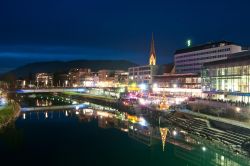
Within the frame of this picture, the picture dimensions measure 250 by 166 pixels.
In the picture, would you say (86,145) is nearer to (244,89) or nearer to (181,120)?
(181,120)

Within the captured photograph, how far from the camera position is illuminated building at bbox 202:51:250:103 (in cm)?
4809

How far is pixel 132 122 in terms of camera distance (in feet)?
171

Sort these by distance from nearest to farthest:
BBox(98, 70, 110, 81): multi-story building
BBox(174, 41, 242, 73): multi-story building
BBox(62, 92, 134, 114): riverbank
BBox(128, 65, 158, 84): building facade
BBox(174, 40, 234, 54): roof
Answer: BBox(62, 92, 134, 114): riverbank, BBox(174, 41, 242, 73): multi-story building, BBox(174, 40, 234, 54): roof, BBox(128, 65, 158, 84): building facade, BBox(98, 70, 110, 81): multi-story building

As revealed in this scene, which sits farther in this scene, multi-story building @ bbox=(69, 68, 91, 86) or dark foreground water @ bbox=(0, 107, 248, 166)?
multi-story building @ bbox=(69, 68, 91, 86)

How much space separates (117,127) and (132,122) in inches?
193

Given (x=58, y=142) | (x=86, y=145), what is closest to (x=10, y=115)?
(x=58, y=142)

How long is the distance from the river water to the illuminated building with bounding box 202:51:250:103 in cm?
1291

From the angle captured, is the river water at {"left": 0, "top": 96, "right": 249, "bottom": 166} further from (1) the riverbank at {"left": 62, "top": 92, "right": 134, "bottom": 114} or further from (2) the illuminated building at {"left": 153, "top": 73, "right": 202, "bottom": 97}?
(2) the illuminated building at {"left": 153, "top": 73, "right": 202, "bottom": 97}

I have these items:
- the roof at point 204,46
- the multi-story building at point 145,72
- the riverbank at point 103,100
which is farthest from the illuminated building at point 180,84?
the riverbank at point 103,100

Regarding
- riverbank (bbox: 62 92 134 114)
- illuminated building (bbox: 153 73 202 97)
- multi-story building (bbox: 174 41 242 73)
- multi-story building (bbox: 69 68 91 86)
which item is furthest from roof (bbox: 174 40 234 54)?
multi-story building (bbox: 69 68 91 86)

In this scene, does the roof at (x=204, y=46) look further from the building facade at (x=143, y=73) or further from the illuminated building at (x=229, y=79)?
the illuminated building at (x=229, y=79)

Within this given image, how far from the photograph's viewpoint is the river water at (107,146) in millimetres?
28781

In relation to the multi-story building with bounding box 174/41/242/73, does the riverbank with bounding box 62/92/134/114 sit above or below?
below

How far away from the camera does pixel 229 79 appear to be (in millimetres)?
52469
